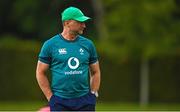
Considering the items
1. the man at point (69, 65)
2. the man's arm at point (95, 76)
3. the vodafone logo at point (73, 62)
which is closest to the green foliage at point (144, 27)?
the man's arm at point (95, 76)

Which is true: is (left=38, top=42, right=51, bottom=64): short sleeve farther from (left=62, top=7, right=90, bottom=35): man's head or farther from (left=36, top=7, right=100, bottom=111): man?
(left=62, top=7, right=90, bottom=35): man's head

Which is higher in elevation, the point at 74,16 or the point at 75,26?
the point at 74,16

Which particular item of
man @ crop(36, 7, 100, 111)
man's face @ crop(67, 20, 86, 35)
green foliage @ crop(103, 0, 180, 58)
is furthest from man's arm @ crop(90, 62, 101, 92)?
green foliage @ crop(103, 0, 180, 58)

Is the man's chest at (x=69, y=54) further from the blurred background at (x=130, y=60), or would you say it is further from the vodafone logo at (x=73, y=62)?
the blurred background at (x=130, y=60)

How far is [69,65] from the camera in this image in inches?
380

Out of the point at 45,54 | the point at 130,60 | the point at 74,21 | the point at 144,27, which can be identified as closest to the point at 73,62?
the point at 45,54

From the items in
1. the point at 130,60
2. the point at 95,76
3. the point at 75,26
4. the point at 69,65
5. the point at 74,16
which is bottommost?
the point at 130,60

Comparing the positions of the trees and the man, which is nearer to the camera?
the man

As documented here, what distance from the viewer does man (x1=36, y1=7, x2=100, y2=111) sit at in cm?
967

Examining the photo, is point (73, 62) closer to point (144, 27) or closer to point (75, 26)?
point (75, 26)

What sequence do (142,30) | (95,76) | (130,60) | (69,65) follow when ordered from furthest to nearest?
(130,60) < (142,30) < (95,76) < (69,65)

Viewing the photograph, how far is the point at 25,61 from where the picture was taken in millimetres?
29484

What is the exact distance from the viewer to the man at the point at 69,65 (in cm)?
967

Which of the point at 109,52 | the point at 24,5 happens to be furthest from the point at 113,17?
the point at 24,5
